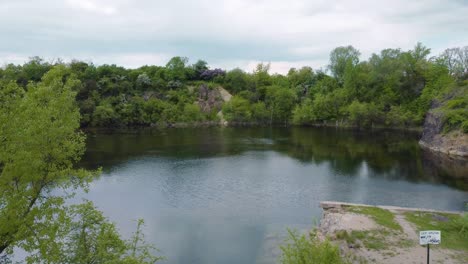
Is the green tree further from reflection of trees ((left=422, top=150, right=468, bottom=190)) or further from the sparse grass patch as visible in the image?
the sparse grass patch

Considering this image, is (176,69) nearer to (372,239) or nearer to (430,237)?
(372,239)

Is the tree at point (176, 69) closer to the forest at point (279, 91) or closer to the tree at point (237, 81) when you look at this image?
the forest at point (279, 91)

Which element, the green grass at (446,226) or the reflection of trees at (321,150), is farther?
the reflection of trees at (321,150)

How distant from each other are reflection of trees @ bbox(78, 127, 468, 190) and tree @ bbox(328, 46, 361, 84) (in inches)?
1109

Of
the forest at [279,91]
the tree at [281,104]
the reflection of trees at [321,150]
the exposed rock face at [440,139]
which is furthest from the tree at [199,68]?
the exposed rock face at [440,139]

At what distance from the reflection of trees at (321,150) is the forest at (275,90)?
12257 millimetres

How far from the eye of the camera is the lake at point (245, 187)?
2539cm

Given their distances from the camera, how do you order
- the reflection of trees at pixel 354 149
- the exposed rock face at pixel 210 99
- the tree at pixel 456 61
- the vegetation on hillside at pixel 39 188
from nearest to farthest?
the vegetation on hillside at pixel 39 188 < the reflection of trees at pixel 354 149 < the tree at pixel 456 61 < the exposed rock face at pixel 210 99

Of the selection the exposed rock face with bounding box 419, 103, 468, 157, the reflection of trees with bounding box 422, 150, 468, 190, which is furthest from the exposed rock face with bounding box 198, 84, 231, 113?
the reflection of trees with bounding box 422, 150, 468, 190

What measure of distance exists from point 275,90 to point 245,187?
7869 centimetres

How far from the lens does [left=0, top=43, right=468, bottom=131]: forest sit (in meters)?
87.7

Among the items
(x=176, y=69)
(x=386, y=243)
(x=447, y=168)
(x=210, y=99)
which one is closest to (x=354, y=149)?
(x=447, y=168)

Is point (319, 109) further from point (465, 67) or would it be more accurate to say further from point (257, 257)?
point (257, 257)

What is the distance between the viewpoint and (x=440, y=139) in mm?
58438
